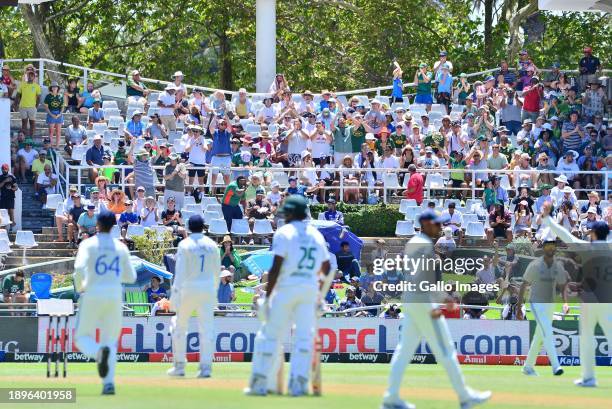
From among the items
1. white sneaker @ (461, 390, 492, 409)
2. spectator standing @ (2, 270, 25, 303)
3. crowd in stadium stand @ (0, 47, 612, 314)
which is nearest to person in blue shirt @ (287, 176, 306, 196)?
crowd in stadium stand @ (0, 47, 612, 314)

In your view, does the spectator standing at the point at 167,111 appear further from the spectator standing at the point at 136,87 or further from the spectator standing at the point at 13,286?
the spectator standing at the point at 13,286

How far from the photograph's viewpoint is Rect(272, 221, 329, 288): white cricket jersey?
14555mm

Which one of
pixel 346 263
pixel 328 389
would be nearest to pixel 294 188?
pixel 346 263

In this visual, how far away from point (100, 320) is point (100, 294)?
0.28 m

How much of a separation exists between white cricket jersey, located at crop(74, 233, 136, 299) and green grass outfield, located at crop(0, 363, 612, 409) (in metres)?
1.11

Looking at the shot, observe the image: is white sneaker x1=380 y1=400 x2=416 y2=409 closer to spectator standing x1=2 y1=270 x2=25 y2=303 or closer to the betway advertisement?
the betway advertisement

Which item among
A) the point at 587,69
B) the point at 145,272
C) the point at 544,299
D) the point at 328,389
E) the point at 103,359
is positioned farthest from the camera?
the point at 587,69

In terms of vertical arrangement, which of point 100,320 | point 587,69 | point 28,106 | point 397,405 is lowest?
point 397,405

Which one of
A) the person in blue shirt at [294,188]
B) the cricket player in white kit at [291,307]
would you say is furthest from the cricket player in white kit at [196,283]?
the person in blue shirt at [294,188]

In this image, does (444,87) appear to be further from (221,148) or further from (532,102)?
(221,148)

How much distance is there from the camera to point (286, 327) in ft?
47.9

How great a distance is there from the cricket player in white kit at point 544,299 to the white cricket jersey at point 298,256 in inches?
184

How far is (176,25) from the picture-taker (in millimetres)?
49188

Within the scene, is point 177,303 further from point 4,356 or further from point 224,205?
point 224,205
